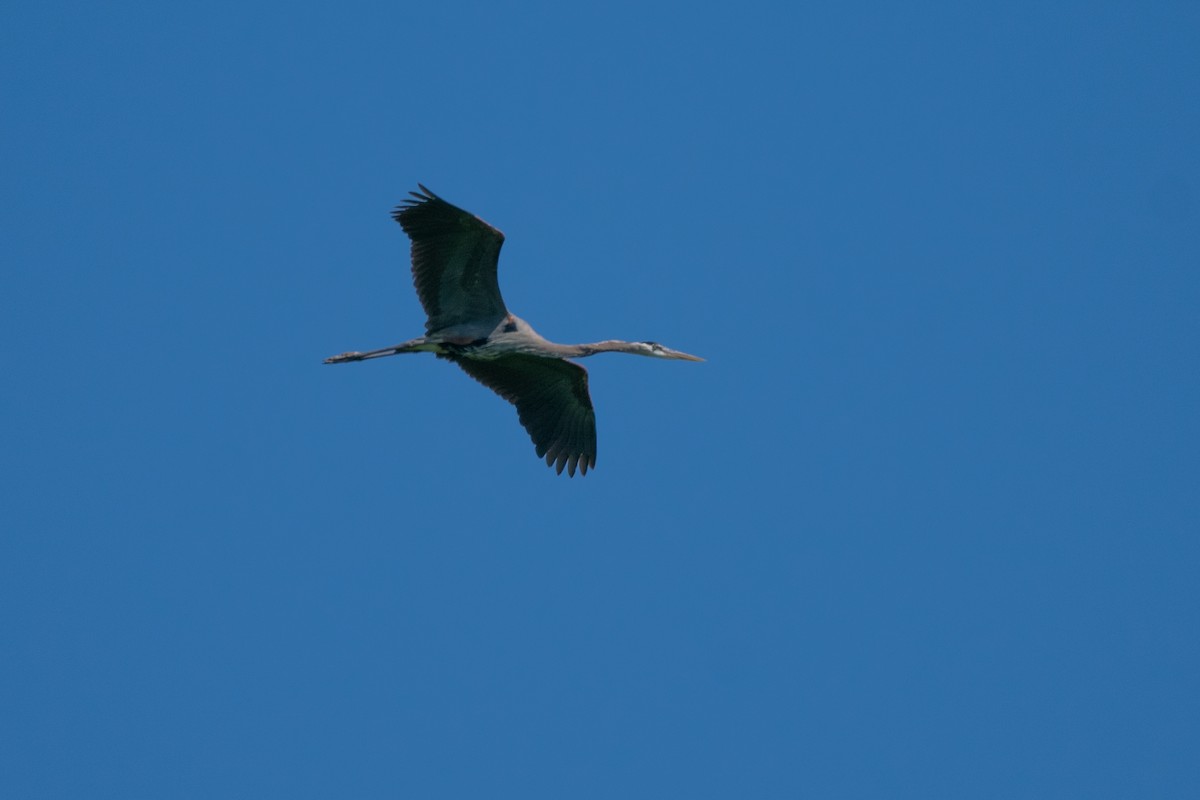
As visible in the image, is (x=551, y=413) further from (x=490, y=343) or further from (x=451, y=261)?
(x=451, y=261)

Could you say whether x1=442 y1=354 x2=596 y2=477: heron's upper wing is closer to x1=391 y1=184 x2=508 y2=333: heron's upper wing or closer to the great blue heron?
the great blue heron

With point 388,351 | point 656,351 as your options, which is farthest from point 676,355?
point 388,351

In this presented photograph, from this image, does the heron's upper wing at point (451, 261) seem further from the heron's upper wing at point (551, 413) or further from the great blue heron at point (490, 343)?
the heron's upper wing at point (551, 413)

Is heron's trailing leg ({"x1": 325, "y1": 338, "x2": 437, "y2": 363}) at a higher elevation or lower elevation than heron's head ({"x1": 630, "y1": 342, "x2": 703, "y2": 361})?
lower

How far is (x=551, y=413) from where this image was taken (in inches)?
789

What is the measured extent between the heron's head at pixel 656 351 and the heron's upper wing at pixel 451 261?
1717mm

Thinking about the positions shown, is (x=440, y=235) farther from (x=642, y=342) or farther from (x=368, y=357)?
(x=642, y=342)

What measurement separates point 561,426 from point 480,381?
1104mm

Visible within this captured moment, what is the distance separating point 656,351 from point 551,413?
4.79 ft

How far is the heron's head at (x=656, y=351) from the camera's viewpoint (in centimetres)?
1980

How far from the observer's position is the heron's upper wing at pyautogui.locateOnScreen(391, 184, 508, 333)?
18141mm

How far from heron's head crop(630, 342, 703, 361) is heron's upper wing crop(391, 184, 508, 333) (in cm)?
172

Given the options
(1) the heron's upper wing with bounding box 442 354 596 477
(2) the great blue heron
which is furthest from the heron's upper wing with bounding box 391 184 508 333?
(1) the heron's upper wing with bounding box 442 354 596 477

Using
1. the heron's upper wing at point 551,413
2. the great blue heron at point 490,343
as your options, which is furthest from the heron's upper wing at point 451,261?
the heron's upper wing at point 551,413
